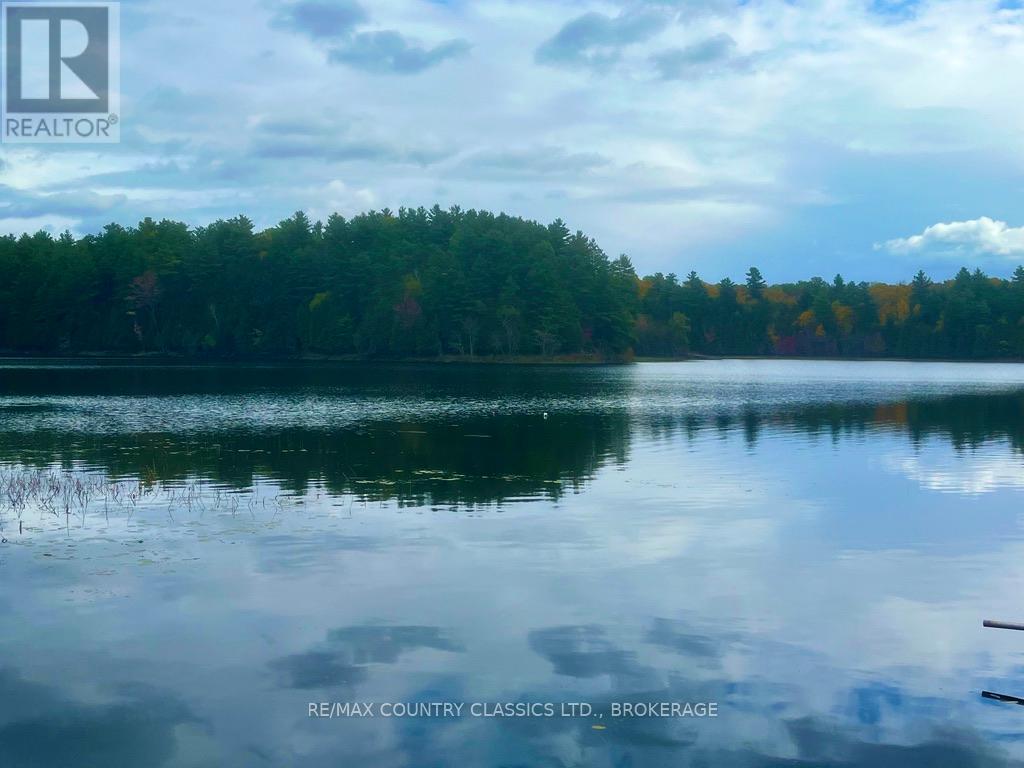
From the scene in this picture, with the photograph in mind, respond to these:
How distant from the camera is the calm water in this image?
423 inches

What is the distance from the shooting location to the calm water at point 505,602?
1073cm

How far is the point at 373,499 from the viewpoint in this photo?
25531 millimetres

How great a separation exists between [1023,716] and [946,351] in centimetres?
19172

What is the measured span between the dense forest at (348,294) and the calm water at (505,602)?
10633 centimetres

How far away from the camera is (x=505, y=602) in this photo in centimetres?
1577

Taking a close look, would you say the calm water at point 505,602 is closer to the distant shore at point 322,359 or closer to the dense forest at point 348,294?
the distant shore at point 322,359

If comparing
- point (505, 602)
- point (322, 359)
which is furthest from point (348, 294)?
point (505, 602)

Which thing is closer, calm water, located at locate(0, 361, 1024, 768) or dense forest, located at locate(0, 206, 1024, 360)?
calm water, located at locate(0, 361, 1024, 768)

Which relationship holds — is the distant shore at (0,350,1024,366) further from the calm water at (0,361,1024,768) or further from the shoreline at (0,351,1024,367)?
the calm water at (0,361,1024,768)

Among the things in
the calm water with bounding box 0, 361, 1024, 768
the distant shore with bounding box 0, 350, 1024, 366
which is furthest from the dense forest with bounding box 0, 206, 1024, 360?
the calm water with bounding box 0, 361, 1024, 768

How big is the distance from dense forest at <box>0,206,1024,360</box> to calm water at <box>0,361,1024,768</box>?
106330 millimetres

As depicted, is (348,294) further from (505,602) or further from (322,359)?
(505,602)

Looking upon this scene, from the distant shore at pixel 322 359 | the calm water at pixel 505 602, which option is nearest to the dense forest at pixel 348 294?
the distant shore at pixel 322 359

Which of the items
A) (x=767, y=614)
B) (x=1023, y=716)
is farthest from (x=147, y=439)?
(x=1023, y=716)
